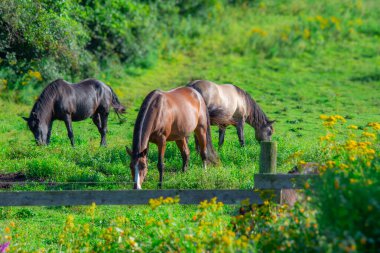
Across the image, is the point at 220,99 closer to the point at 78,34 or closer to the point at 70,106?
the point at 70,106

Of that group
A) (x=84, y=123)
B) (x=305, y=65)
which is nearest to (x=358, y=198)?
(x=84, y=123)

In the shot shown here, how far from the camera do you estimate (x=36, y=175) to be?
1422 cm

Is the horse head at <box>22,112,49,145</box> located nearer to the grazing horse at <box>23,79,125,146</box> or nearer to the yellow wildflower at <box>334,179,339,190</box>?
the grazing horse at <box>23,79,125,146</box>

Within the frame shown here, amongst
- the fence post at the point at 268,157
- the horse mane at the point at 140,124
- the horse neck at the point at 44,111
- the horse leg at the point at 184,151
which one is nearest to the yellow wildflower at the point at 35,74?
the horse neck at the point at 44,111

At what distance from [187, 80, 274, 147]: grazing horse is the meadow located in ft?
1.59

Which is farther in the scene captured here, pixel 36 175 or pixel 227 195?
pixel 36 175

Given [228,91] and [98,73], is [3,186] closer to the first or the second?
[228,91]

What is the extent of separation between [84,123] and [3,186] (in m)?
7.97

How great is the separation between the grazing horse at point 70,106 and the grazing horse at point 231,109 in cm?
272

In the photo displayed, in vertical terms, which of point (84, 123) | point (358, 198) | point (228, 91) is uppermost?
point (358, 198)

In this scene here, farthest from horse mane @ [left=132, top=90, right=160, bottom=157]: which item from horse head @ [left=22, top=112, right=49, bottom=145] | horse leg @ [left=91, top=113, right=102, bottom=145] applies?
horse leg @ [left=91, top=113, right=102, bottom=145]

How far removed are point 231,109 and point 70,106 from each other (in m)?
3.87

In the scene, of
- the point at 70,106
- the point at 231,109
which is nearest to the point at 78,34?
the point at 70,106

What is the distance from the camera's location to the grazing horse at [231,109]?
1716 cm
